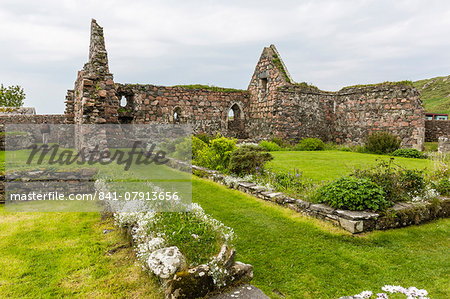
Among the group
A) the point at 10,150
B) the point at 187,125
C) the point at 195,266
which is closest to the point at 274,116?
the point at 187,125

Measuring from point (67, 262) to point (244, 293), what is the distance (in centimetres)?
279

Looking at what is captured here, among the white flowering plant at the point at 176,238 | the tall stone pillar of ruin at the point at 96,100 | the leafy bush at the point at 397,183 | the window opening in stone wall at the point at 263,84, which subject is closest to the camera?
the white flowering plant at the point at 176,238

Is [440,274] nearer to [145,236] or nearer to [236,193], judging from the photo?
[145,236]

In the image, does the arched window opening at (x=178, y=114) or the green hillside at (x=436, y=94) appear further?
the green hillside at (x=436, y=94)

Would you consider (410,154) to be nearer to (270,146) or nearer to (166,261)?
(270,146)

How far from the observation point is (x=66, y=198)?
7.57 m

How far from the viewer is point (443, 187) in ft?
22.3

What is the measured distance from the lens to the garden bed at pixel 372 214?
5.18 m

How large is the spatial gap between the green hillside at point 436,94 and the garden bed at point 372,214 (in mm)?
40121

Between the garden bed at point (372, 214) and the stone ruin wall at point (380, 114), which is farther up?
the stone ruin wall at point (380, 114)

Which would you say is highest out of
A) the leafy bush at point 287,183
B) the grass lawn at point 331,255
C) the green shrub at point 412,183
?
the green shrub at point 412,183

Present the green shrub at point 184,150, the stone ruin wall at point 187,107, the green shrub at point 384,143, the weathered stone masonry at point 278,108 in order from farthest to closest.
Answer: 1. the stone ruin wall at point 187,107
2. the weathered stone masonry at point 278,108
3. the green shrub at point 384,143
4. the green shrub at point 184,150

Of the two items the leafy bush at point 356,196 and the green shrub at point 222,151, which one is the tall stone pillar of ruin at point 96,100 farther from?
the leafy bush at point 356,196

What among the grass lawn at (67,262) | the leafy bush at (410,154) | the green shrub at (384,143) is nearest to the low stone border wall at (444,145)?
the leafy bush at (410,154)
